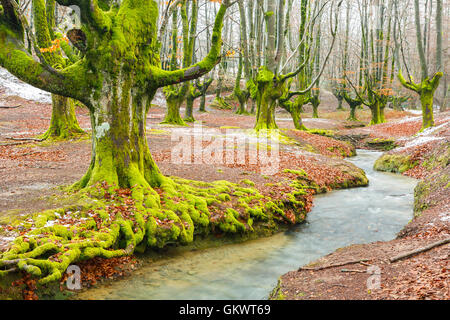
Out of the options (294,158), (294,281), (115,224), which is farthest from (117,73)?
(294,158)

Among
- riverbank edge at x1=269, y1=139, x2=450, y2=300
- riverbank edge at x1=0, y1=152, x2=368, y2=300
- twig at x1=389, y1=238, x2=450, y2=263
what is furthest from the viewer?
twig at x1=389, y1=238, x2=450, y2=263

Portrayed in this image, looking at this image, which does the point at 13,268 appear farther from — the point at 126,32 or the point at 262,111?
the point at 262,111

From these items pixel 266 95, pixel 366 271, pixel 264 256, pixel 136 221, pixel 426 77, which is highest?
pixel 426 77

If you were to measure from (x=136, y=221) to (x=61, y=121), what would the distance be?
1042 centimetres

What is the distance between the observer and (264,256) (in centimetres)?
682

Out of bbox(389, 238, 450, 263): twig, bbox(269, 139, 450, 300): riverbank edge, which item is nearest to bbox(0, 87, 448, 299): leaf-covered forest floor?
bbox(269, 139, 450, 300): riverbank edge

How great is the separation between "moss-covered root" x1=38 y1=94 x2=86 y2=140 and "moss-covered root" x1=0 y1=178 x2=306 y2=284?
27.6 ft

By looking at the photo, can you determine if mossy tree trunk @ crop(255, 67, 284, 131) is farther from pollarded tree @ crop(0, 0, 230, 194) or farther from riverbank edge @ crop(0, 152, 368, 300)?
pollarded tree @ crop(0, 0, 230, 194)

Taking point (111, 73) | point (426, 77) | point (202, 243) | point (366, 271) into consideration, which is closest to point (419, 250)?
point (366, 271)

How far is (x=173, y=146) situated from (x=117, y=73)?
305 inches

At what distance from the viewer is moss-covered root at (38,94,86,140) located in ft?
47.4

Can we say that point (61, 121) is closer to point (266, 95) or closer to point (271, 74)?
point (266, 95)

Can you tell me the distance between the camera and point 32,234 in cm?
511
